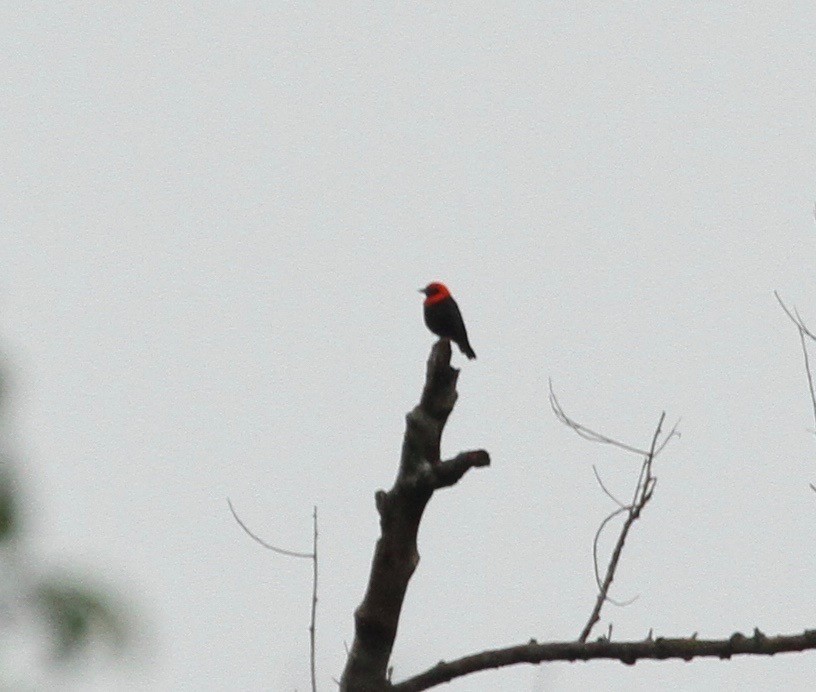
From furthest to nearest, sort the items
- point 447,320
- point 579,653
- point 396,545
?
1. point 447,320
2. point 396,545
3. point 579,653

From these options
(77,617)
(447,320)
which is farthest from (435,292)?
Answer: (77,617)

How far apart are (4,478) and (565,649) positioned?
1.97 m

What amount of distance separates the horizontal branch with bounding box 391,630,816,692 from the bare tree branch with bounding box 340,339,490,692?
0.46 feet

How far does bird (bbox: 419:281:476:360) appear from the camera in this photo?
9.20 metres

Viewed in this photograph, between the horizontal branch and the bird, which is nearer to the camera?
the horizontal branch

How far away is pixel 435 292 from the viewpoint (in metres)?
9.92

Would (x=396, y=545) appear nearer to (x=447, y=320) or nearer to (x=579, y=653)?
(x=579, y=653)

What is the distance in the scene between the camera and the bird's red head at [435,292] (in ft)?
31.3

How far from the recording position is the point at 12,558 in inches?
65.8

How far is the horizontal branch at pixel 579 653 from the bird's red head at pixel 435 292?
621 centimetres

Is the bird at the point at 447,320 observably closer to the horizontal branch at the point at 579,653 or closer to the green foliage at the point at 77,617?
the horizontal branch at the point at 579,653

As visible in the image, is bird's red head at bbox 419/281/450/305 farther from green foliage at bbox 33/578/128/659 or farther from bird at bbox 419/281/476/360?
green foliage at bbox 33/578/128/659

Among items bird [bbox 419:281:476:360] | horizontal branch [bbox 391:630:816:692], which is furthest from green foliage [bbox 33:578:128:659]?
bird [bbox 419:281:476:360]

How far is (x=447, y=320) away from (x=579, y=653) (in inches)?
235
